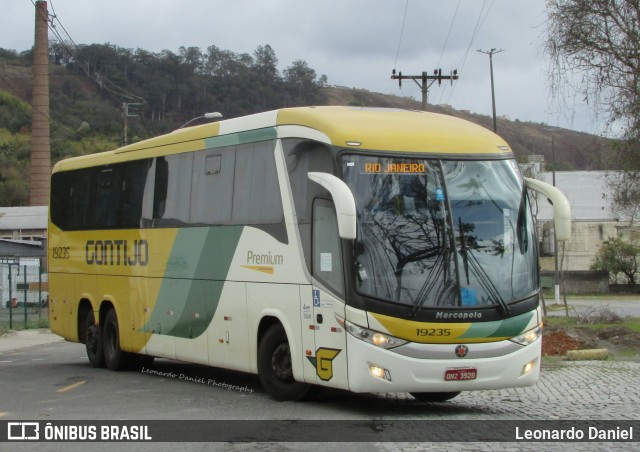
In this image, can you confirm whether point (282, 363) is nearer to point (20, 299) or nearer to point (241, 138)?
point (241, 138)

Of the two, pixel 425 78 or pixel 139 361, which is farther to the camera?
pixel 425 78

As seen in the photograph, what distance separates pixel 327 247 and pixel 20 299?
34242mm

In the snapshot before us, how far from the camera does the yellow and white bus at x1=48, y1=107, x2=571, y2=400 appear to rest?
10844 millimetres

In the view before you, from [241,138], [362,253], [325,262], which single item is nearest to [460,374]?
[362,253]

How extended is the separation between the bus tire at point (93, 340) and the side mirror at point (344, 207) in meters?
9.21

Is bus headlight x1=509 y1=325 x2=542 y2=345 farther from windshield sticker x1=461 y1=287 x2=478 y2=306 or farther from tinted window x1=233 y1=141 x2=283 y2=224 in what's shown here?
tinted window x1=233 y1=141 x2=283 y2=224

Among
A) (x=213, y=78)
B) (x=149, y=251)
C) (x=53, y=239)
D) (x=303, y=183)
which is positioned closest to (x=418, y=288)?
(x=303, y=183)

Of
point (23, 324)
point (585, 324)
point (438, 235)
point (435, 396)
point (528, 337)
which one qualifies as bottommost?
point (23, 324)

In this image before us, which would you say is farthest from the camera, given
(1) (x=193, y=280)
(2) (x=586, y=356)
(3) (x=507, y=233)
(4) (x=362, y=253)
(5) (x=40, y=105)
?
(5) (x=40, y=105)

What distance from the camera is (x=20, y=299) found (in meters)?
42.8

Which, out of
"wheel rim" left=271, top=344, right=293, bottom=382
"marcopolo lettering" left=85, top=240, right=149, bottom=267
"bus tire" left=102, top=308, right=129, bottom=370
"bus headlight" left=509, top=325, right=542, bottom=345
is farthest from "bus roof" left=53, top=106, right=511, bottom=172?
"bus tire" left=102, top=308, right=129, bottom=370

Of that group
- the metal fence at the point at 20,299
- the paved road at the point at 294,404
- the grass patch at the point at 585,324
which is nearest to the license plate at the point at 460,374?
the paved road at the point at 294,404

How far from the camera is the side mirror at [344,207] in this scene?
1049 centimetres

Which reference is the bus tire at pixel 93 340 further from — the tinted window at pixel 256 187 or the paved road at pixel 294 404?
the tinted window at pixel 256 187
